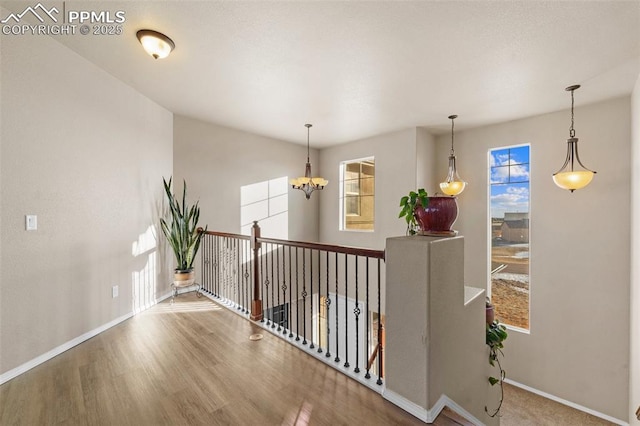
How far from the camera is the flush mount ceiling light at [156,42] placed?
220cm

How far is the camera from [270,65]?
8.96 feet

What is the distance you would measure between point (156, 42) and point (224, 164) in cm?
265

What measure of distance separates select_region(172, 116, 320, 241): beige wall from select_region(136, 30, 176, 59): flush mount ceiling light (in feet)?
6.80

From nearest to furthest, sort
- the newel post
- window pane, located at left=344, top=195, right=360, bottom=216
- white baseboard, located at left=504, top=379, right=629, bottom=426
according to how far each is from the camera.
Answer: the newel post, white baseboard, located at left=504, top=379, right=629, bottom=426, window pane, located at left=344, top=195, right=360, bottom=216

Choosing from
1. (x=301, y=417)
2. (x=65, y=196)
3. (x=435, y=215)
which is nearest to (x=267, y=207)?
(x=65, y=196)

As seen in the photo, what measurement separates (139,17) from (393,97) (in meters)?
2.75

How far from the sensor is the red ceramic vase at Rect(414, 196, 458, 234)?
6.14ft

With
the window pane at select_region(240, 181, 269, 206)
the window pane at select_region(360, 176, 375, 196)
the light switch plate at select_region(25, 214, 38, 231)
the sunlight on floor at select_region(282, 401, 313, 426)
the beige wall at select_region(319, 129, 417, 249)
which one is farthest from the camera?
the window pane at select_region(360, 176, 375, 196)

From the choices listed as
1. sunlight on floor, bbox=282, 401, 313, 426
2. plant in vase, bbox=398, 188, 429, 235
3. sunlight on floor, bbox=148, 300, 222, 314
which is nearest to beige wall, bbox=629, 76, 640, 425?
plant in vase, bbox=398, 188, 429, 235

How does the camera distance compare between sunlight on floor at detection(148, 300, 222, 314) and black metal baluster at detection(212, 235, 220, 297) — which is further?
black metal baluster at detection(212, 235, 220, 297)

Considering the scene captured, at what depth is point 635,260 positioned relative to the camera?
10.1 feet

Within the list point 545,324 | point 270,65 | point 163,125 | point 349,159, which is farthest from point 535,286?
point 163,125

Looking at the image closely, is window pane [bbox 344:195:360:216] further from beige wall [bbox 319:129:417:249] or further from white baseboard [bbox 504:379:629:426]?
white baseboard [bbox 504:379:629:426]

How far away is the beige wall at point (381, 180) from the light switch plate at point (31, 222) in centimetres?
470
